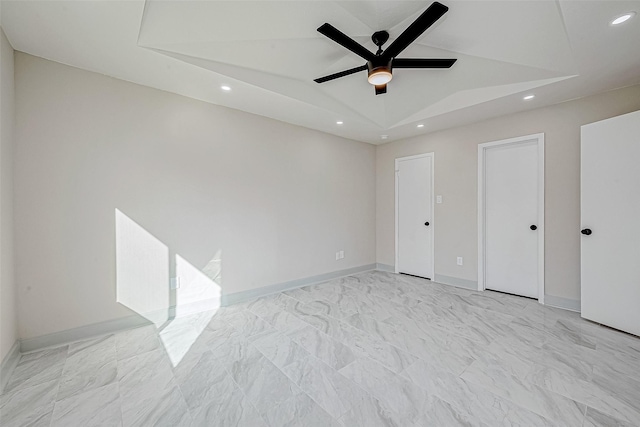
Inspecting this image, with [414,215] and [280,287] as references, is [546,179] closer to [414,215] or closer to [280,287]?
[414,215]

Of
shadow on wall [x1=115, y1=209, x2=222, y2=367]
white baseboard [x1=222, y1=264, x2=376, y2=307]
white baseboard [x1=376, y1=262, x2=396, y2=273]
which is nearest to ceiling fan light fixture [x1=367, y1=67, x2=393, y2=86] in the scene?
shadow on wall [x1=115, y1=209, x2=222, y2=367]

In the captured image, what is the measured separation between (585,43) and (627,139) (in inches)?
46.4

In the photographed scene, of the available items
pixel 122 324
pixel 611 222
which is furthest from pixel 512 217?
pixel 122 324

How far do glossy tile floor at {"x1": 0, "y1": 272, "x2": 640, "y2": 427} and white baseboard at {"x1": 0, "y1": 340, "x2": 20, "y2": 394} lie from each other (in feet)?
0.18

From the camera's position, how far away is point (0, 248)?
1.87m

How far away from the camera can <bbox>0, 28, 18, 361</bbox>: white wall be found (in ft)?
6.21

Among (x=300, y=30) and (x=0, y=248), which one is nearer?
(x=0, y=248)

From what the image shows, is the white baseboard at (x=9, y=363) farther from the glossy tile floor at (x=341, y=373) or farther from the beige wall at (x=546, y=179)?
the beige wall at (x=546, y=179)

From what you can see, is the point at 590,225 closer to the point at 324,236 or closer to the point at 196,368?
the point at 324,236

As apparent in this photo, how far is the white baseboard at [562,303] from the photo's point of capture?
10.1 ft

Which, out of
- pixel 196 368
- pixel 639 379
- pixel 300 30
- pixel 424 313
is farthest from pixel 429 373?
pixel 300 30

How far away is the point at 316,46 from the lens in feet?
7.78

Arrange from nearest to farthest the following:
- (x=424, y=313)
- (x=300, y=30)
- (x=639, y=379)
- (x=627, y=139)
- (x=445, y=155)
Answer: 1. (x=639, y=379)
2. (x=300, y=30)
3. (x=627, y=139)
4. (x=424, y=313)
5. (x=445, y=155)

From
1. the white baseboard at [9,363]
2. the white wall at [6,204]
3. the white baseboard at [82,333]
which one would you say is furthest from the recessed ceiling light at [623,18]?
the white baseboard at [9,363]
